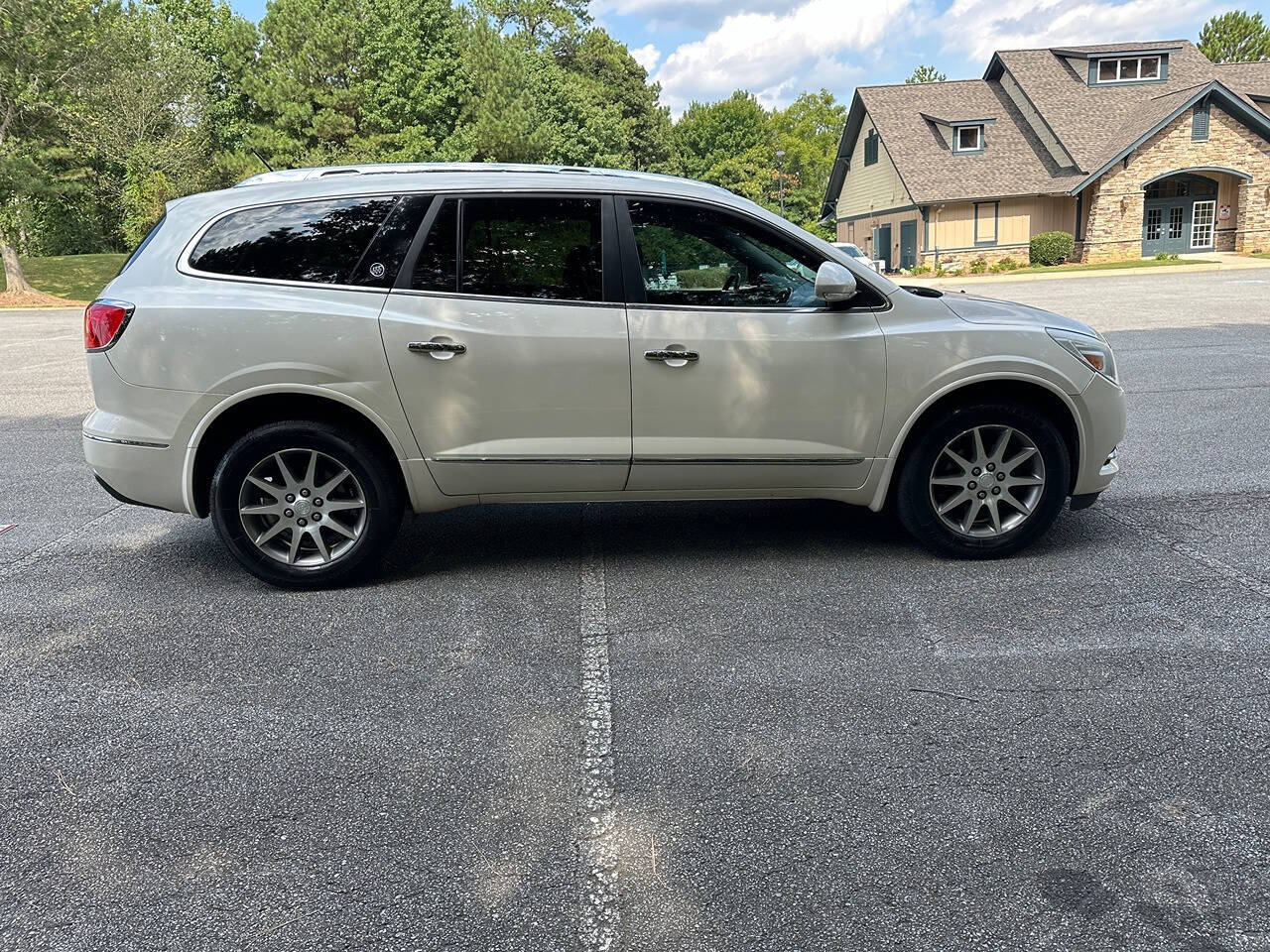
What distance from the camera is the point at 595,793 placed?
10.5 ft

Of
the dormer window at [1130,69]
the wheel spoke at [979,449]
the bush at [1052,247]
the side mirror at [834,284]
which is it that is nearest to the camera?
the side mirror at [834,284]

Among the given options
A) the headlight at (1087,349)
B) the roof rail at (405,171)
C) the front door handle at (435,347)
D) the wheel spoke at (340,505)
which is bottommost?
the wheel spoke at (340,505)

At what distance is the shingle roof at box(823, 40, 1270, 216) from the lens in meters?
41.7

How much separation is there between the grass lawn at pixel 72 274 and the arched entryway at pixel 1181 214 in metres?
38.4

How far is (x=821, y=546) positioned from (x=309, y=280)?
2881 millimetres

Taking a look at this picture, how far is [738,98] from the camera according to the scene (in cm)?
8475

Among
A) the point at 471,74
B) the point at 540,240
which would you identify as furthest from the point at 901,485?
the point at 471,74

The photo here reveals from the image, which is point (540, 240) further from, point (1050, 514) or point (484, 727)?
point (1050, 514)

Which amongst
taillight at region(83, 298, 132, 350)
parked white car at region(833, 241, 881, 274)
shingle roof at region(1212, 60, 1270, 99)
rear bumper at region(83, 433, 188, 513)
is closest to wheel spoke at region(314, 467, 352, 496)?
rear bumper at region(83, 433, 188, 513)

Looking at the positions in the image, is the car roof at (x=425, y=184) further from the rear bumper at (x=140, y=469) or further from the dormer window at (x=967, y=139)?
the dormer window at (x=967, y=139)

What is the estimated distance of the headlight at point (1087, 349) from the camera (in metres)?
5.15

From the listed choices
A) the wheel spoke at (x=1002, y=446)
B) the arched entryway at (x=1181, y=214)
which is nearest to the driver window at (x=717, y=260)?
the wheel spoke at (x=1002, y=446)

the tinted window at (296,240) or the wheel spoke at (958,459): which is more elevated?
the tinted window at (296,240)

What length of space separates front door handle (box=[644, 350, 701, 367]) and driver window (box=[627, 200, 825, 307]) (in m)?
0.26
